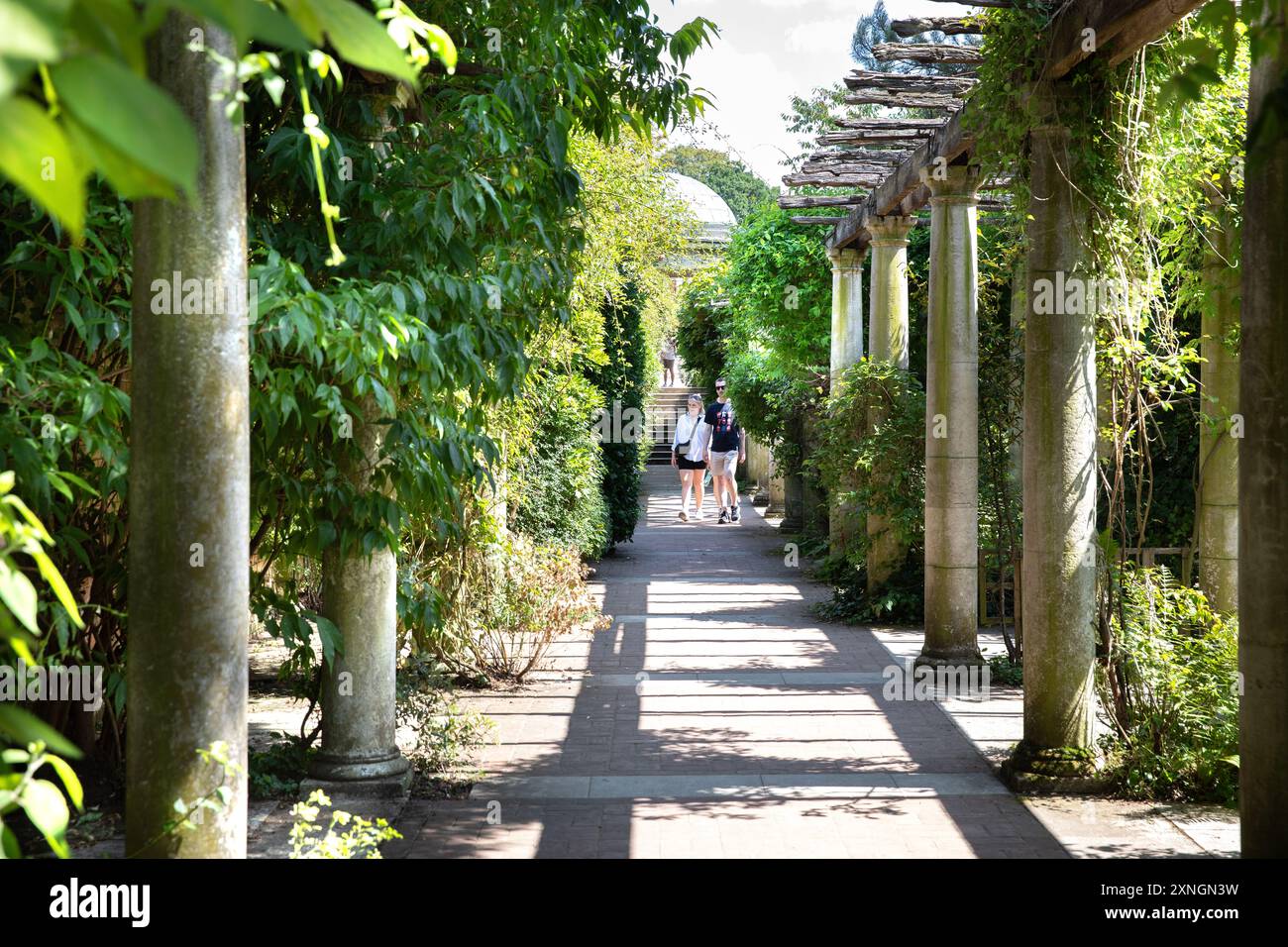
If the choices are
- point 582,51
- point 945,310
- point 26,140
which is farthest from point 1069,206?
point 26,140

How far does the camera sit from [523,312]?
6.39 meters

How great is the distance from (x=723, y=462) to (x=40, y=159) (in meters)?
22.6

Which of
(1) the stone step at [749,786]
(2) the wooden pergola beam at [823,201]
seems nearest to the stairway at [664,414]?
(2) the wooden pergola beam at [823,201]

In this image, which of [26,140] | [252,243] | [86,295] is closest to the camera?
[26,140]

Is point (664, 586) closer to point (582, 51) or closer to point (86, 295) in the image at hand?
point (582, 51)

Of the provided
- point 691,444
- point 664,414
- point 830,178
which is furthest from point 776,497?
point 664,414

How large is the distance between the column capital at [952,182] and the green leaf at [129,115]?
9.71m

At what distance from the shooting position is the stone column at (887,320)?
13133 millimetres

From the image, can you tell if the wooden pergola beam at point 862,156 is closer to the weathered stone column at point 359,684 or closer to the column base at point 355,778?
the weathered stone column at point 359,684

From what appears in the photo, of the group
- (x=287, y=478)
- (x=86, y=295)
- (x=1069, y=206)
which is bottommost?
(x=287, y=478)
